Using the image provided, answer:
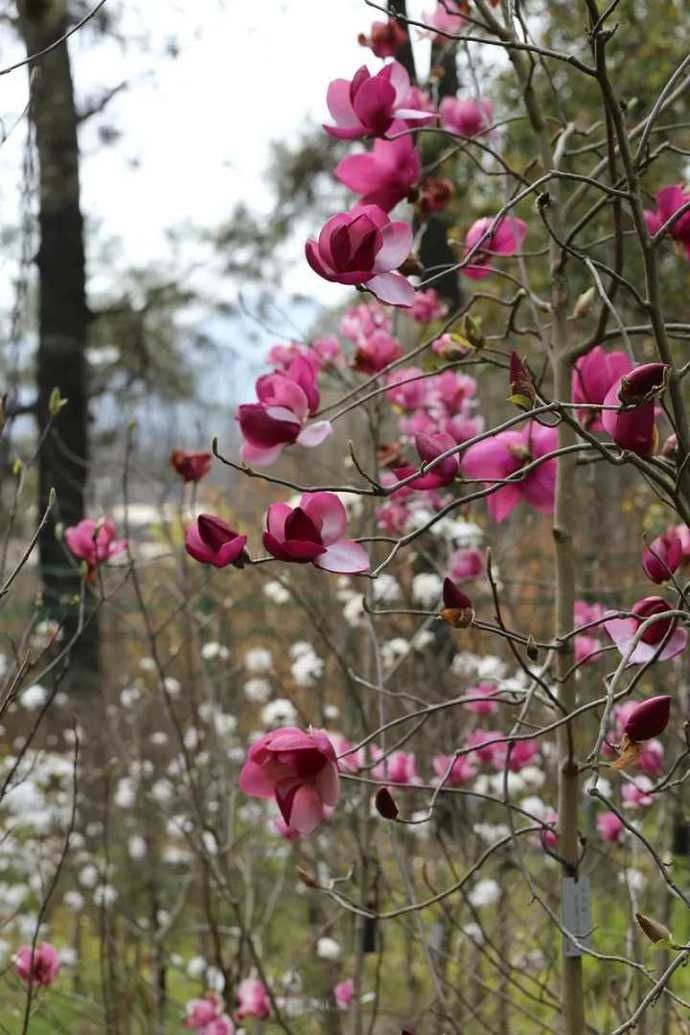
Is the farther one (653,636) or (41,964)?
(41,964)

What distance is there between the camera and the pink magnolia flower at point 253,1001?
6.43ft

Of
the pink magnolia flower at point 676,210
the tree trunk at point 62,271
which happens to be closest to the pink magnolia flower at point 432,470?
the pink magnolia flower at point 676,210

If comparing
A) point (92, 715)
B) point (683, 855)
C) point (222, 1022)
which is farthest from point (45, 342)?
point (222, 1022)

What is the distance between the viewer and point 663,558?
997 millimetres

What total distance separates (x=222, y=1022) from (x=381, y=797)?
52.5 inches

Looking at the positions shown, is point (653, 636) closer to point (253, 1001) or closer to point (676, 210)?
point (676, 210)

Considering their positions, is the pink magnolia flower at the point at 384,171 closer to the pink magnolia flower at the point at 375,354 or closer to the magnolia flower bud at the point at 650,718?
the pink magnolia flower at the point at 375,354

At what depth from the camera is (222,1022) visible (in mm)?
2045

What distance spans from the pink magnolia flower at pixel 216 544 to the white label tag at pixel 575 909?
17.4 inches

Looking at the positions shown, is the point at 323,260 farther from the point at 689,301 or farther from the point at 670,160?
the point at 670,160

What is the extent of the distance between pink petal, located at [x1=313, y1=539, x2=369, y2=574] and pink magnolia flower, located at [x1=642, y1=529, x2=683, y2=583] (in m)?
0.25

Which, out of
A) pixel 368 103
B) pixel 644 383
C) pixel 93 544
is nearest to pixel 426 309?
pixel 93 544

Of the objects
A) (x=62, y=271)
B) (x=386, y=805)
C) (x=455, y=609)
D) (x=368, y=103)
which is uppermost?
(x=62, y=271)

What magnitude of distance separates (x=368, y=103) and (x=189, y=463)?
67cm
